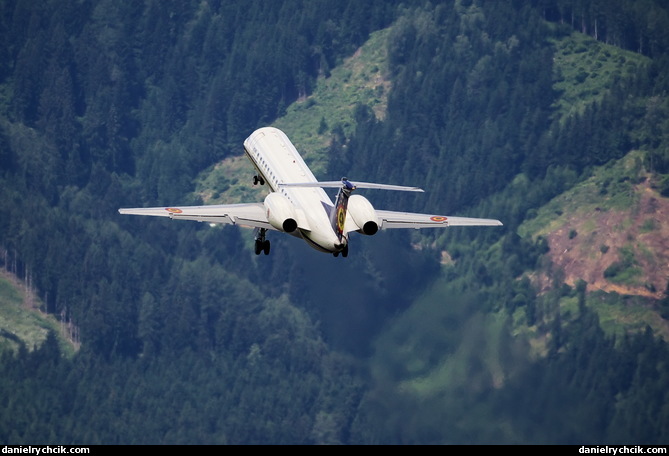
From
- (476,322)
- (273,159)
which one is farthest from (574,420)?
(273,159)

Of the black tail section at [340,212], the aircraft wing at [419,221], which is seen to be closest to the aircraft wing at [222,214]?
the black tail section at [340,212]

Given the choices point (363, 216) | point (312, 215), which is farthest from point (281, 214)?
point (363, 216)

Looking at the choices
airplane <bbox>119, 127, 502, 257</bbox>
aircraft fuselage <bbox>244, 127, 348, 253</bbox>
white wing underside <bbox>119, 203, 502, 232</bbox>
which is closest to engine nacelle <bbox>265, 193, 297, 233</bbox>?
airplane <bbox>119, 127, 502, 257</bbox>

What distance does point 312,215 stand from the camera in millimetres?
134000

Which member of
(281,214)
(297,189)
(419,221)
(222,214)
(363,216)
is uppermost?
(297,189)

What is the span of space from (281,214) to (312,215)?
230 centimetres

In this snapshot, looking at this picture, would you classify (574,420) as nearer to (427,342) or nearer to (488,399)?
(488,399)

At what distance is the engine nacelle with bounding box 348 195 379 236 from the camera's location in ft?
431

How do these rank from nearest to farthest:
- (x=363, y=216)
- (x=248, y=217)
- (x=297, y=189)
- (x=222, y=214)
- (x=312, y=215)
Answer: (x=363, y=216) < (x=312, y=215) < (x=248, y=217) < (x=222, y=214) < (x=297, y=189)

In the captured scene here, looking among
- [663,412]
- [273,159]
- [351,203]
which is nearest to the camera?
[351,203]

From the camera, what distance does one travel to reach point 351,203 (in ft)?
434

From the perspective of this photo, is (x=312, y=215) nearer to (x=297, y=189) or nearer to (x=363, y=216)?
(x=363, y=216)

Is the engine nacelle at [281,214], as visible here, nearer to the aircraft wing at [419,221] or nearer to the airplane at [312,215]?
the airplane at [312,215]
